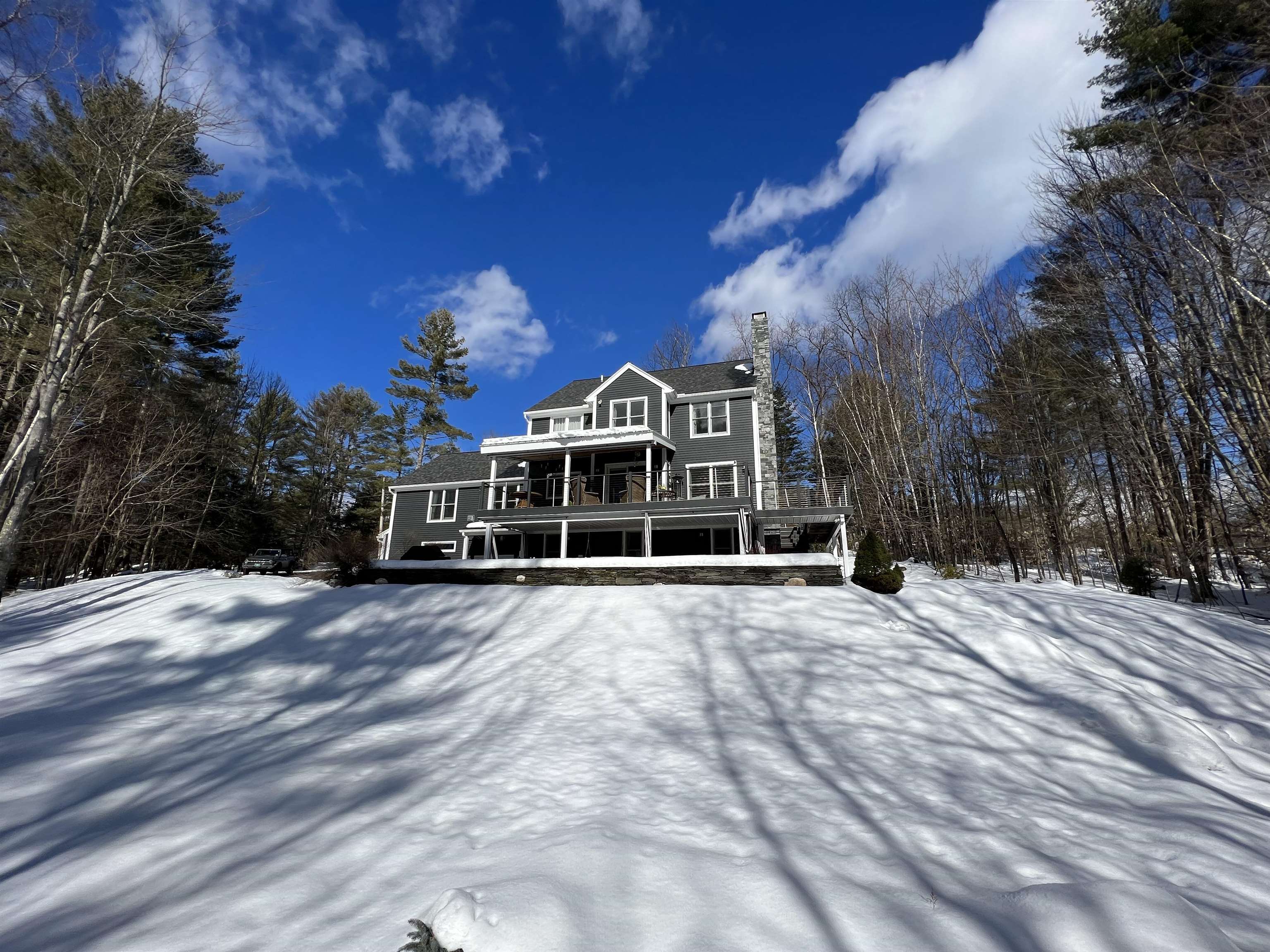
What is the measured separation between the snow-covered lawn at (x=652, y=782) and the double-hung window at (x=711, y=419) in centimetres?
1091

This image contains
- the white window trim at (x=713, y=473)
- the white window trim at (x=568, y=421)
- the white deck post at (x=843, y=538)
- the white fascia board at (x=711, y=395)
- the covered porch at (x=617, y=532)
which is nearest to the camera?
the white deck post at (x=843, y=538)

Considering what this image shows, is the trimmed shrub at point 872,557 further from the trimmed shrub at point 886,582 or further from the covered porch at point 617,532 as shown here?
the covered porch at point 617,532

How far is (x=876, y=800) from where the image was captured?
4.49 m

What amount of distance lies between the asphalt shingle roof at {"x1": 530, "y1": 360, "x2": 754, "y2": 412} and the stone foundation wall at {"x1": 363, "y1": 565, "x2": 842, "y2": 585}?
9263 mm

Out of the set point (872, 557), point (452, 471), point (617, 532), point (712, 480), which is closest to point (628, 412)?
point (712, 480)

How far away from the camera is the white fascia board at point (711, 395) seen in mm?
20422

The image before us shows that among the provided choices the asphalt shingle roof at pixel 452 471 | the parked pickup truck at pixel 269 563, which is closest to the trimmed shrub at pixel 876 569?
the asphalt shingle roof at pixel 452 471

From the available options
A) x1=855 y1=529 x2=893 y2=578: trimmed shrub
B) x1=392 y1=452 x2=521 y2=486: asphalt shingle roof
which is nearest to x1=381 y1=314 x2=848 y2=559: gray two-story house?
x1=392 y1=452 x2=521 y2=486: asphalt shingle roof

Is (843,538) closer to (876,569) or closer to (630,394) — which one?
(876,569)

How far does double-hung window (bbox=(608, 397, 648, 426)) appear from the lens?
859 inches

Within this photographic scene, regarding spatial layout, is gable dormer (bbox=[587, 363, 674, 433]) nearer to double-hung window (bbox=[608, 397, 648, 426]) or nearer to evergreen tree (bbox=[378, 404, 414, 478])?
double-hung window (bbox=[608, 397, 648, 426])

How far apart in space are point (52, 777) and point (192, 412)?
2769 cm

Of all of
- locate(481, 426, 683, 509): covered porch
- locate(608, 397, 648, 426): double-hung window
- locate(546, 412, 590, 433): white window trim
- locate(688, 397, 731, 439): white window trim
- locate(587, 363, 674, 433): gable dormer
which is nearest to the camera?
locate(481, 426, 683, 509): covered porch

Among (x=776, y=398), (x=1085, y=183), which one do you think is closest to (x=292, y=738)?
(x=1085, y=183)
